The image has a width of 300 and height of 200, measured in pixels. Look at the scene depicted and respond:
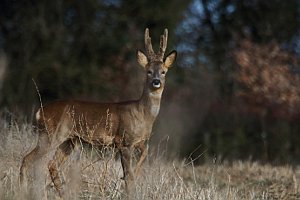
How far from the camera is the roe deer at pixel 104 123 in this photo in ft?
32.7

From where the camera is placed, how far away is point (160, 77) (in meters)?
10.7

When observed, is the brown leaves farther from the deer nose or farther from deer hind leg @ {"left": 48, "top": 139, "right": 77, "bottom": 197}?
deer hind leg @ {"left": 48, "top": 139, "right": 77, "bottom": 197}

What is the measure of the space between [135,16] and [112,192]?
16.4 metres

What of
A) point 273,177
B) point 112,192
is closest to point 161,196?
point 112,192

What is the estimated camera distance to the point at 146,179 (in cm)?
936

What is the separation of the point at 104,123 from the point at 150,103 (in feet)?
2.26

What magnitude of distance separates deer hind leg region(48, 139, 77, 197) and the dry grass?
9 cm

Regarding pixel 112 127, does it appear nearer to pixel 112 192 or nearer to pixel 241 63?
pixel 112 192

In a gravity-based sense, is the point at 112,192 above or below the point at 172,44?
below

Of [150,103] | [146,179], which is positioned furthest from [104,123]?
[146,179]

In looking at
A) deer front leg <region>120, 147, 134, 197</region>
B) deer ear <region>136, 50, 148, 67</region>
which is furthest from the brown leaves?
deer front leg <region>120, 147, 134, 197</region>

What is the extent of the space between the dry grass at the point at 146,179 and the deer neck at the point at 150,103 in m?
0.62

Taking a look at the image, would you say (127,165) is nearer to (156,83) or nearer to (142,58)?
(156,83)

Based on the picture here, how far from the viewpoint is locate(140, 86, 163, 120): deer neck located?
10.6 meters
